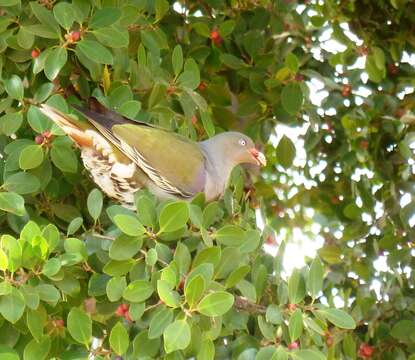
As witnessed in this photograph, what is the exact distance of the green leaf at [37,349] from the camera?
6.37ft

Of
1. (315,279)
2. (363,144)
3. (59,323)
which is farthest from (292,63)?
(59,323)

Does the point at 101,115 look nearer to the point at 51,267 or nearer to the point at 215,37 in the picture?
the point at 51,267

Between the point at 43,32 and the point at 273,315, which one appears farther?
the point at 43,32

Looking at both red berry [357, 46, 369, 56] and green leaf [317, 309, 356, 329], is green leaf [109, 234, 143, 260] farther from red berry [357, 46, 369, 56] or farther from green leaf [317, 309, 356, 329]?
red berry [357, 46, 369, 56]

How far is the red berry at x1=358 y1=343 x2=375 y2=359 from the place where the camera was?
272 cm

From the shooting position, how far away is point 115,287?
1882mm

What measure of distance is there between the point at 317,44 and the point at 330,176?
0.47 metres

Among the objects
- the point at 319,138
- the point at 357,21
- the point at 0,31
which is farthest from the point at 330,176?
the point at 0,31

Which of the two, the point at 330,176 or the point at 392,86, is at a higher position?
Result: the point at 392,86

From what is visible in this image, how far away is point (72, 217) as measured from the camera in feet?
7.20

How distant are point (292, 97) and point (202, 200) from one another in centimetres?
76

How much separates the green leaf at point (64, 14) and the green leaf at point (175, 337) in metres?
0.74

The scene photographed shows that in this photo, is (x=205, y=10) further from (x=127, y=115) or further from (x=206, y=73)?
(x=127, y=115)

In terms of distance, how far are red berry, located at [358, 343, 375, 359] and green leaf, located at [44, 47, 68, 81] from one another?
1188 millimetres
